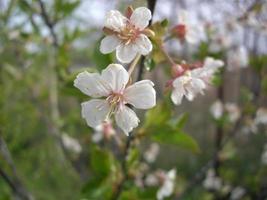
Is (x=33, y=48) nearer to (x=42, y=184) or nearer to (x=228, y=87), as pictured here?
(x=42, y=184)

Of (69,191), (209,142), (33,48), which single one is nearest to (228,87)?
(209,142)

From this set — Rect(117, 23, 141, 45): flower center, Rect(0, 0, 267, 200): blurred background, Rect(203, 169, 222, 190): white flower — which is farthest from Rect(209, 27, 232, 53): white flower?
Rect(117, 23, 141, 45): flower center

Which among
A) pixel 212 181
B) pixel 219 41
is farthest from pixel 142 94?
pixel 212 181

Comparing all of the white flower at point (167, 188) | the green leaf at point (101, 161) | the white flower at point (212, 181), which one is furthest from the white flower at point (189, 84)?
the white flower at point (212, 181)

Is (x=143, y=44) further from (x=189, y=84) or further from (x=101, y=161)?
(x=101, y=161)

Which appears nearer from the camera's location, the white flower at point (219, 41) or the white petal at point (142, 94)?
the white petal at point (142, 94)

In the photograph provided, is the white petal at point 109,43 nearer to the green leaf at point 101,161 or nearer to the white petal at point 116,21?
the white petal at point 116,21

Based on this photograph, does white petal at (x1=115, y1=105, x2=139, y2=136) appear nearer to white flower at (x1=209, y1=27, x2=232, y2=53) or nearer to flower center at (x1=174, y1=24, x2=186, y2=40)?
flower center at (x1=174, y1=24, x2=186, y2=40)
